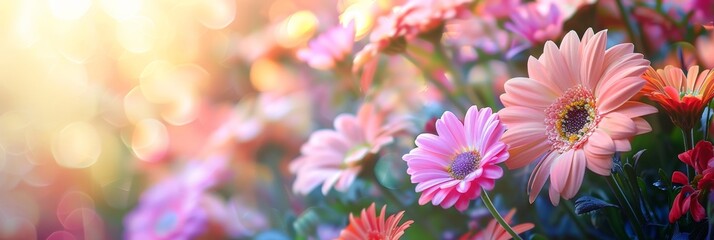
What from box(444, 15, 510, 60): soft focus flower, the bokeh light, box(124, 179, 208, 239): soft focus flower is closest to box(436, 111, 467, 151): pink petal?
box(444, 15, 510, 60): soft focus flower

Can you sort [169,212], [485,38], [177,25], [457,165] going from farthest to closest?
[177,25], [169,212], [485,38], [457,165]

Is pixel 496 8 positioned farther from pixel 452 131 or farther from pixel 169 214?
pixel 169 214

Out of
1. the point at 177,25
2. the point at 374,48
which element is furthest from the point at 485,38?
the point at 177,25

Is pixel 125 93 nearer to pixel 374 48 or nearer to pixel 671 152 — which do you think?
pixel 374 48

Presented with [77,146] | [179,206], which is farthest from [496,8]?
[77,146]

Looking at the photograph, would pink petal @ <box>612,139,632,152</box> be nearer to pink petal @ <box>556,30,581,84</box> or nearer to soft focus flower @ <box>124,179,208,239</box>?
pink petal @ <box>556,30,581,84</box>
